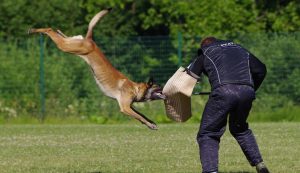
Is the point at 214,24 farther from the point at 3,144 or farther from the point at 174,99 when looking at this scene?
the point at 174,99

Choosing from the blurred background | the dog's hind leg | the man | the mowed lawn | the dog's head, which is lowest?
the blurred background

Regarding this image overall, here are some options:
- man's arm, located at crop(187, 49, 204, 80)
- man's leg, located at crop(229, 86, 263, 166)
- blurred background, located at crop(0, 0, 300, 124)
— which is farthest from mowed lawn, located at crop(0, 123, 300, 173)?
blurred background, located at crop(0, 0, 300, 124)

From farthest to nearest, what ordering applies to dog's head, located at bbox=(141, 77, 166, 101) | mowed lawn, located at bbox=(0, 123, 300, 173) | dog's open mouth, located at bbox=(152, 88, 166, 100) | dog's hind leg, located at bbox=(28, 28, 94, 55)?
mowed lawn, located at bbox=(0, 123, 300, 173), dog's hind leg, located at bbox=(28, 28, 94, 55), dog's head, located at bbox=(141, 77, 166, 101), dog's open mouth, located at bbox=(152, 88, 166, 100)

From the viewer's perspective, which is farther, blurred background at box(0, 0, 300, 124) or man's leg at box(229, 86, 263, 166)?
blurred background at box(0, 0, 300, 124)

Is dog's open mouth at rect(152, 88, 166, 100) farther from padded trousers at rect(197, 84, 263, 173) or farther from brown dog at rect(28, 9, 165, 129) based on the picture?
padded trousers at rect(197, 84, 263, 173)

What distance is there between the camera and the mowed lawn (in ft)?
41.2

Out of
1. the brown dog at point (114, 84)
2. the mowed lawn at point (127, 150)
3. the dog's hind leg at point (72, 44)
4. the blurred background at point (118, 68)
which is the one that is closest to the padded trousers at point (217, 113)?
the brown dog at point (114, 84)

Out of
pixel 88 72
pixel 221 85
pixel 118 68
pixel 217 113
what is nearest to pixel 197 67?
pixel 221 85

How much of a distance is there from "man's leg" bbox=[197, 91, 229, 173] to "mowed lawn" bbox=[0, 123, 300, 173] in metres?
1.59

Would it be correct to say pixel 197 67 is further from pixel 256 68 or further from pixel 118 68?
pixel 118 68

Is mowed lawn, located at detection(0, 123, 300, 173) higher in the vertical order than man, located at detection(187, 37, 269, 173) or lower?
lower

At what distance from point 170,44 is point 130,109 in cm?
1454

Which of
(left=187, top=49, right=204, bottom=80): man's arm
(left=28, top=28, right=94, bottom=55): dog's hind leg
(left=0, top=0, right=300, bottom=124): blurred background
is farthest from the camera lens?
(left=0, top=0, right=300, bottom=124): blurred background

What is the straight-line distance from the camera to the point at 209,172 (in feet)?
34.3
